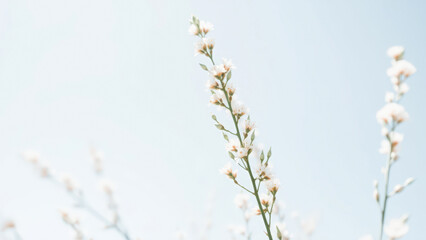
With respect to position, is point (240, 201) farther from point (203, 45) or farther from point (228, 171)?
point (203, 45)

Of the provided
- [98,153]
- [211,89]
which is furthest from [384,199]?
[98,153]

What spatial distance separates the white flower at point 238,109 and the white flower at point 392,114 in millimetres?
718

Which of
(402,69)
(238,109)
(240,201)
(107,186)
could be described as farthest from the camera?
(107,186)

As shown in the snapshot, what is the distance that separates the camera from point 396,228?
126 centimetres

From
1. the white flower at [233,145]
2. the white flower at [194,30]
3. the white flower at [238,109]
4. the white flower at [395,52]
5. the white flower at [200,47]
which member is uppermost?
the white flower at [194,30]

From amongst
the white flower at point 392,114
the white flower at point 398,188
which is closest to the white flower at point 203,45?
the white flower at point 392,114

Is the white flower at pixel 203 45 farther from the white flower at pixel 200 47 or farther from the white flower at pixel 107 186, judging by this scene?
the white flower at pixel 107 186

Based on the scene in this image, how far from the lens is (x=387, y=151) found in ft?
5.43

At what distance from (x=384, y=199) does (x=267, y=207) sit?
0.60 metres

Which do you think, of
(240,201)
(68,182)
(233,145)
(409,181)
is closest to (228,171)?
(233,145)

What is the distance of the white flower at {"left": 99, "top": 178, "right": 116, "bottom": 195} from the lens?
4.67 m

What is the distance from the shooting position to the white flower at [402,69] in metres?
1.63

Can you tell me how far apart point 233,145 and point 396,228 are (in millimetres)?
861

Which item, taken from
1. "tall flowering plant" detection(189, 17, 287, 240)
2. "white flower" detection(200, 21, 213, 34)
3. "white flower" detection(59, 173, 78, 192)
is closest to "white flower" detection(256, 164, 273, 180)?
"tall flowering plant" detection(189, 17, 287, 240)
